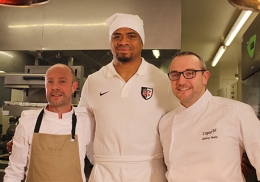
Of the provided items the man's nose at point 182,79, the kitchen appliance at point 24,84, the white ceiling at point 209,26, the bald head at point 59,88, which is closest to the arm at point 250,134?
the man's nose at point 182,79

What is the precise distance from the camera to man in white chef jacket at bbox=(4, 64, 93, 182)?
54.5 inches

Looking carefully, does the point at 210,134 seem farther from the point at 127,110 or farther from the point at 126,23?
the point at 126,23

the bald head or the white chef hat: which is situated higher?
the white chef hat

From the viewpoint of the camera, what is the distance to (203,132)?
1242 mm

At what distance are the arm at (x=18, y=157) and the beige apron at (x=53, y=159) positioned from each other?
0.04 meters

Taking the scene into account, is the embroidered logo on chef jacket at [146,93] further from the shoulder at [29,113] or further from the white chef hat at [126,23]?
the shoulder at [29,113]

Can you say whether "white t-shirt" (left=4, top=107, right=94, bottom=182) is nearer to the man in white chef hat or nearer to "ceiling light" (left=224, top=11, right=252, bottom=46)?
the man in white chef hat

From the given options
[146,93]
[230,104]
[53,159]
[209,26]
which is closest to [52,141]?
[53,159]

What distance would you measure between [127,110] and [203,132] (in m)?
0.46

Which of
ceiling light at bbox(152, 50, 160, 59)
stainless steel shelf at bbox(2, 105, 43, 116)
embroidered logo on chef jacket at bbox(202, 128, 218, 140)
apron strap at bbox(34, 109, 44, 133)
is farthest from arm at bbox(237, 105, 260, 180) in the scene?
stainless steel shelf at bbox(2, 105, 43, 116)

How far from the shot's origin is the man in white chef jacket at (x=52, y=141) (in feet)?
4.54

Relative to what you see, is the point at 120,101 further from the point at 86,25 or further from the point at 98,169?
the point at 86,25

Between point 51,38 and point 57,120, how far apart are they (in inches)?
60.8

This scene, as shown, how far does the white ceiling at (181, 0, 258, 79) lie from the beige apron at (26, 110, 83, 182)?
8.00ft
